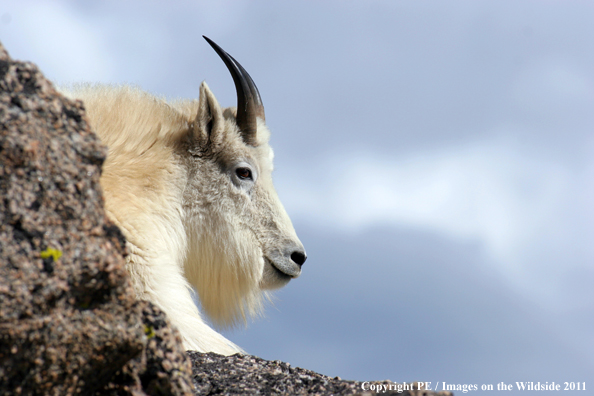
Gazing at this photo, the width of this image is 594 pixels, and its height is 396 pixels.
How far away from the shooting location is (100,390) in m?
2.03

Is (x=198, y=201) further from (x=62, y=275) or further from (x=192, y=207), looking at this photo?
(x=62, y=275)

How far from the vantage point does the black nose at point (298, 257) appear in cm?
516

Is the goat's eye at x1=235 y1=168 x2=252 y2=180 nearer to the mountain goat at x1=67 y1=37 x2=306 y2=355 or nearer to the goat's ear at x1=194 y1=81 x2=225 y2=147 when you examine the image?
the mountain goat at x1=67 y1=37 x2=306 y2=355

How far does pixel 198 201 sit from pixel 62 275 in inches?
113

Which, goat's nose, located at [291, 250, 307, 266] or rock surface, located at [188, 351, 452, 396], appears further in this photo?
goat's nose, located at [291, 250, 307, 266]

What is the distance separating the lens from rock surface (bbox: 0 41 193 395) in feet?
5.89

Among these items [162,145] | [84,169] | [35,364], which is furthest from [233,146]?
[35,364]

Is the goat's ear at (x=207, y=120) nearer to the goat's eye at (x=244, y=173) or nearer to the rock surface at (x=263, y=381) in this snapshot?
the goat's eye at (x=244, y=173)

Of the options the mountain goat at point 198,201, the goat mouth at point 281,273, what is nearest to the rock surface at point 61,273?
the mountain goat at point 198,201

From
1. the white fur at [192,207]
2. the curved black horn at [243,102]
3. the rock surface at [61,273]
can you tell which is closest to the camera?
the rock surface at [61,273]

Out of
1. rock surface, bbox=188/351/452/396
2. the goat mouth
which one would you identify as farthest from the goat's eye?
rock surface, bbox=188/351/452/396

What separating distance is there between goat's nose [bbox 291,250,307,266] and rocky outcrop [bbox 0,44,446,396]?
3042 mm

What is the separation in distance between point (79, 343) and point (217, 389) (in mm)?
1058

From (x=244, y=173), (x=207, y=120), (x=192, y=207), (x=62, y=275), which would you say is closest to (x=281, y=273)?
(x=244, y=173)
